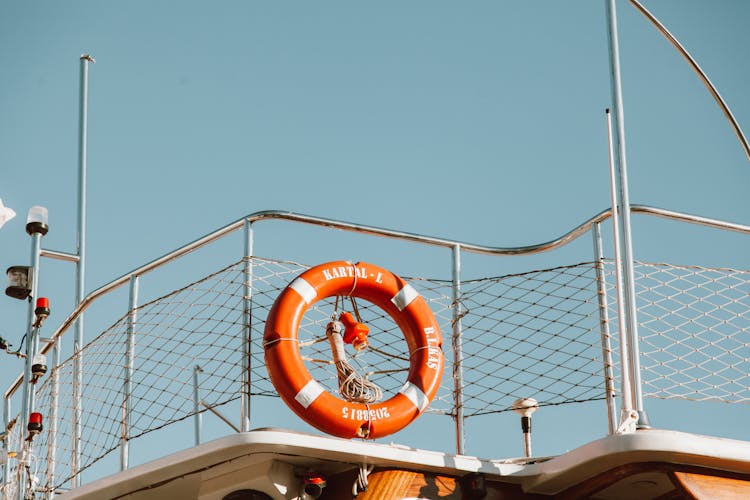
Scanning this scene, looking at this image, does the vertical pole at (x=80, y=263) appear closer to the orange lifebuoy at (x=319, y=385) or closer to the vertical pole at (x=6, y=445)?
the vertical pole at (x=6, y=445)

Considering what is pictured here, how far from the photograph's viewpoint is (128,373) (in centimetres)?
490

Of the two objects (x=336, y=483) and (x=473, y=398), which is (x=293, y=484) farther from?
(x=473, y=398)

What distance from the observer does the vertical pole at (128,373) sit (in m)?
4.77

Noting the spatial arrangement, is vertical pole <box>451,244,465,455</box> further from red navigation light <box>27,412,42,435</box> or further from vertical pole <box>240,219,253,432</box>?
red navigation light <box>27,412,42,435</box>

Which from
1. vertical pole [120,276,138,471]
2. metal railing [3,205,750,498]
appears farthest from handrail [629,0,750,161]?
vertical pole [120,276,138,471]

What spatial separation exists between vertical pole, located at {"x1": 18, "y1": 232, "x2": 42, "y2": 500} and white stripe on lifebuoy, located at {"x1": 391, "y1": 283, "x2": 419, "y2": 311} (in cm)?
202

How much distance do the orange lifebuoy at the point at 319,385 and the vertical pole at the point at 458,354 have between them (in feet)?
0.21

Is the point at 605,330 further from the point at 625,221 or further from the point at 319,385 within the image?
the point at 319,385

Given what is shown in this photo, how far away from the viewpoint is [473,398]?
477cm

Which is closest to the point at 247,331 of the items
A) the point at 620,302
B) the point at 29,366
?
the point at 620,302

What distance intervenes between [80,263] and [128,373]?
7.72ft

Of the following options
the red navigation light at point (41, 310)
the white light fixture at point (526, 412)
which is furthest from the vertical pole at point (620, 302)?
the red navigation light at point (41, 310)

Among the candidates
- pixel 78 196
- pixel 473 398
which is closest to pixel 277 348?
pixel 473 398

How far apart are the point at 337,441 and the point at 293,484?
26cm
